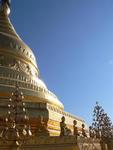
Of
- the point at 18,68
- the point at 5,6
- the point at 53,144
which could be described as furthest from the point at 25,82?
the point at 5,6

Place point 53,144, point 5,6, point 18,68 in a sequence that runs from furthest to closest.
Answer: point 5,6, point 18,68, point 53,144

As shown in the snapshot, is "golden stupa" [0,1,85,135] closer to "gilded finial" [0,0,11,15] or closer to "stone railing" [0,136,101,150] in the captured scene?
"gilded finial" [0,0,11,15]

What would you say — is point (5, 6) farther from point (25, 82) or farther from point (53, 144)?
point (53, 144)

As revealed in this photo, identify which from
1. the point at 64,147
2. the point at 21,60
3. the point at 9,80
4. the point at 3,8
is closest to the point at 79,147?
the point at 64,147

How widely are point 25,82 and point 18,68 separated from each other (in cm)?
381

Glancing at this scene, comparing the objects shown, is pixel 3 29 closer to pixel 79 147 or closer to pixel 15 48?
pixel 15 48

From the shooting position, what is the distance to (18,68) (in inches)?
1147

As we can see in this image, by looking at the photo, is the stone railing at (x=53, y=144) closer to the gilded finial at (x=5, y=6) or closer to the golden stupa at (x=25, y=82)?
the golden stupa at (x=25, y=82)

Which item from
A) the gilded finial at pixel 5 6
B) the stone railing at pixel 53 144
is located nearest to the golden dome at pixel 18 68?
the gilded finial at pixel 5 6

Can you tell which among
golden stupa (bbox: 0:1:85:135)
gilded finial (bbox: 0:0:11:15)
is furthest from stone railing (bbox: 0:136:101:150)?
gilded finial (bbox: 0:0:11:15)

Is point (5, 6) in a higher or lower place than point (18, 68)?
higher

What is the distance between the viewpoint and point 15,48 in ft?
101

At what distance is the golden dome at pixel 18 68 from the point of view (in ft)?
80.4

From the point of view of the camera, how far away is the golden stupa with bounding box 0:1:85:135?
2153cm
